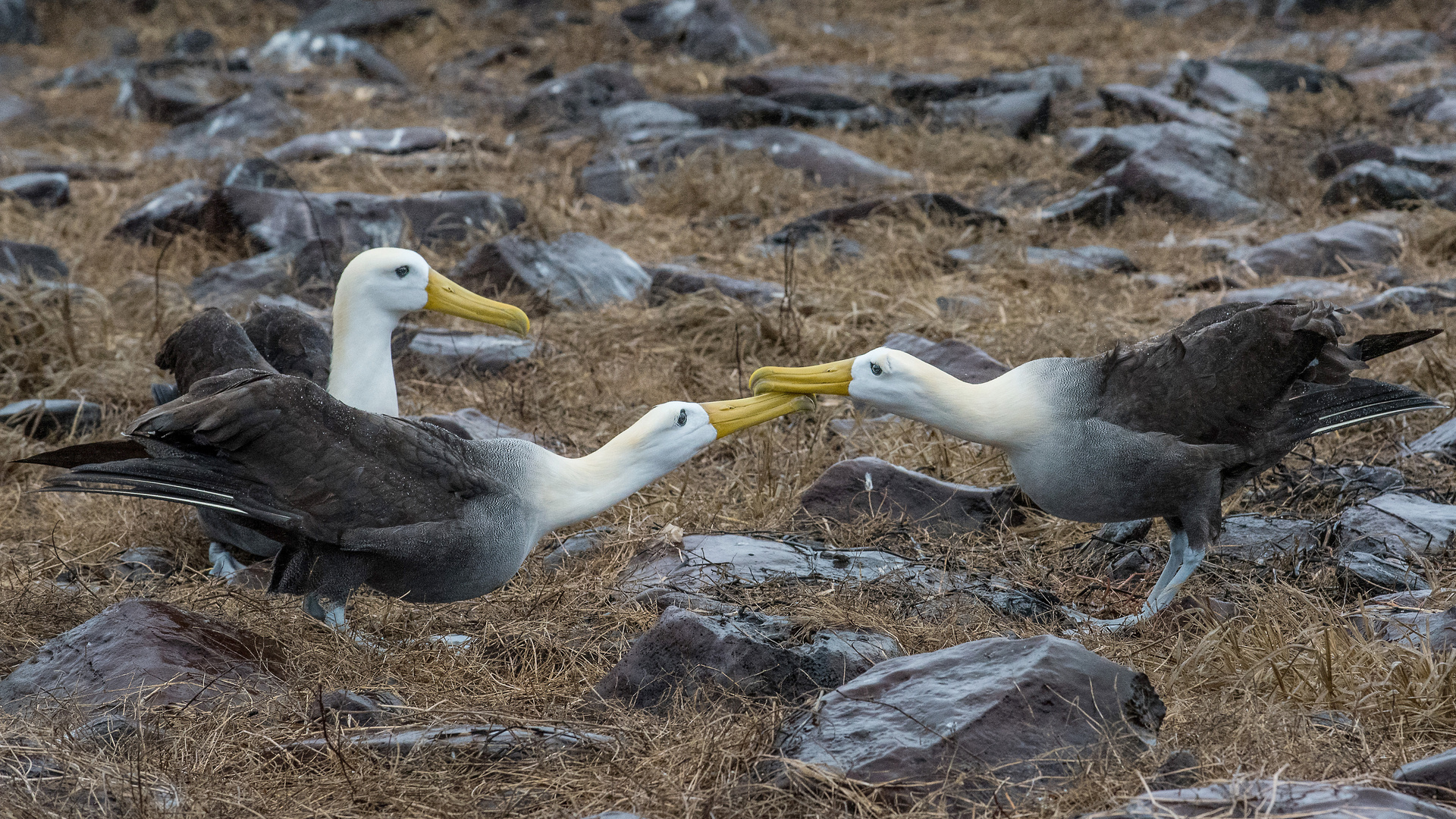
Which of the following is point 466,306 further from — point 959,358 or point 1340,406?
point 1340,406

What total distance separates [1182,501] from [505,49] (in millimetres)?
13641

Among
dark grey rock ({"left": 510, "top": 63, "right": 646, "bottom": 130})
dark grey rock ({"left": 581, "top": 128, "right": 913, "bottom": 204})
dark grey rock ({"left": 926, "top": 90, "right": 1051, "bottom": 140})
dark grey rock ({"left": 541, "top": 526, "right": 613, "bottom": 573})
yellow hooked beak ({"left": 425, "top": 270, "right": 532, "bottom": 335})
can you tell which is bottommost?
dark grey rock ({"left": 510, "top": 63, "right": 646, "bottom": 130})

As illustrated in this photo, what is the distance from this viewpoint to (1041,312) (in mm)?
6480

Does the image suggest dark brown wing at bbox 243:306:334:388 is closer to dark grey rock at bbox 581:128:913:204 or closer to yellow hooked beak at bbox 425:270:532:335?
yellow hooked beak at bbox 425:270:532:335

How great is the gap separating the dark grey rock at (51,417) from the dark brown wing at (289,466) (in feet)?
7.83

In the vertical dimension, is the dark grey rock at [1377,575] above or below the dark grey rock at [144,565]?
above

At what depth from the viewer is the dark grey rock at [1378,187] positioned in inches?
328

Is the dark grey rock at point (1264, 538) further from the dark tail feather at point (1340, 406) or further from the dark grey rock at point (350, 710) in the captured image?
the dark grey rock at point (350, 710)

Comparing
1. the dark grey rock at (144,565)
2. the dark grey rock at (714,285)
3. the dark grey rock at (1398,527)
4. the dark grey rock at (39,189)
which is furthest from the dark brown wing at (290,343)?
the dark grey rock at (39,189)

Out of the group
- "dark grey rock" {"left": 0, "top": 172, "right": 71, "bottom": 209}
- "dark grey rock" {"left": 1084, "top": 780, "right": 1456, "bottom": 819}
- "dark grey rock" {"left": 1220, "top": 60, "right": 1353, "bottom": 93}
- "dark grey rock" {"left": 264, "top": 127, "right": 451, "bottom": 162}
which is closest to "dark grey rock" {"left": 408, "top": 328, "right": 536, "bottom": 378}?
"dark grey rock" {"left": 1084, "top": 780, "right": 1456, "bottom": 819}

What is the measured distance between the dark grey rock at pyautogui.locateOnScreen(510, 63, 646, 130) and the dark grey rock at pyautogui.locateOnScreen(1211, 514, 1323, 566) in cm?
897

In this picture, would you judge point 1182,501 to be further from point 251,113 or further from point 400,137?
point 251,113

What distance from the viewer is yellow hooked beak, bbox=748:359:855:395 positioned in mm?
3656

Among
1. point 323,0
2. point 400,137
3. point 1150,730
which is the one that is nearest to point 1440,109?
point 400,137
